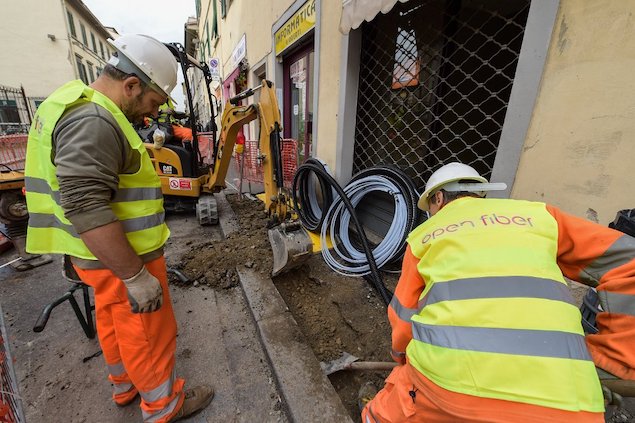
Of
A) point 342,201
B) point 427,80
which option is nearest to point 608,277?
point 342,201

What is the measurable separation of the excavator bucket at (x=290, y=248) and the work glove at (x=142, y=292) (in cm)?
150

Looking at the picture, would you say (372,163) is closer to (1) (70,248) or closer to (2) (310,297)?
(2) (310,297)

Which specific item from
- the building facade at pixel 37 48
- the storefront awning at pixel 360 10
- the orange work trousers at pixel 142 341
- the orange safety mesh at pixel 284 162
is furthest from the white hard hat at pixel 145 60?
the building facade at pixel 37 48

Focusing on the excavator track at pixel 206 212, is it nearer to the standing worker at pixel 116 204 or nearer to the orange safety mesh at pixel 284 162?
the orange safety mesh at pixel 284 162

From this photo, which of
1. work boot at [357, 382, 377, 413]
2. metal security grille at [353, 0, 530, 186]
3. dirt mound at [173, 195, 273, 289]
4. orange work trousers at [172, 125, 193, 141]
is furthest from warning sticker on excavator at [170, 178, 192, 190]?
work boot at [357, 382, 377, 413]

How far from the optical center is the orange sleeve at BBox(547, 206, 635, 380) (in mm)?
962

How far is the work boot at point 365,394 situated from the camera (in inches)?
67.3

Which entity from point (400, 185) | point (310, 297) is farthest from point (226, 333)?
point (400, 185)

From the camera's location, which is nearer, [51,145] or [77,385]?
[51,145]

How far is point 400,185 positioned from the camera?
9.40 feet

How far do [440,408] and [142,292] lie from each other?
1314 mm

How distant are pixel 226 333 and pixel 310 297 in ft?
2.74

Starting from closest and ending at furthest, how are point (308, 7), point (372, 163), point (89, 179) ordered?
point (89, 179), point (372, 163), point (308, 7)

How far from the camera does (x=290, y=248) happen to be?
269 centimetres
